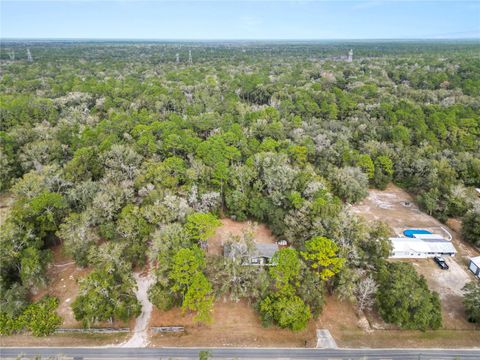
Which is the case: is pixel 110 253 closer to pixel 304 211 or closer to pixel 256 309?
pixel 256 309

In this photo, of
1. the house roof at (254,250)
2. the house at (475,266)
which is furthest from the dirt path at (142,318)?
the house at (475,266)

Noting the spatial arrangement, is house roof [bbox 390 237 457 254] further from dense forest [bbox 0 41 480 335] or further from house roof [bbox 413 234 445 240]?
dense forest [bbox 0 41 480 335]

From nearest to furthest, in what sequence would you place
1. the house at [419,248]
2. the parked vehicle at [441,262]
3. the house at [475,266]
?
the house at [475,266], the parked vehicle at [441,262], the house at [419,248]

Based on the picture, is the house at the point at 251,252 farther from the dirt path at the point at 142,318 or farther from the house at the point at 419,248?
the house at the point at 419,248

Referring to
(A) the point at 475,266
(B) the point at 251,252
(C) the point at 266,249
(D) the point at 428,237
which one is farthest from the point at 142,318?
(A) the point at 475,266

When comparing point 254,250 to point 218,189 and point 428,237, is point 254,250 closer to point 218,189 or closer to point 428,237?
point 218,189

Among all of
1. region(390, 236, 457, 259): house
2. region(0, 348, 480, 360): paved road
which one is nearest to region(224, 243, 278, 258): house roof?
region(0, 348, 480, 360): paved road
